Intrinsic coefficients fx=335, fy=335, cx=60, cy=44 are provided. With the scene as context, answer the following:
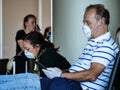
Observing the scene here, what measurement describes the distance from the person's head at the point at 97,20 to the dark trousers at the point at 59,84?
381 mm

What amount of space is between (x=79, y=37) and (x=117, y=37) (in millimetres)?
547

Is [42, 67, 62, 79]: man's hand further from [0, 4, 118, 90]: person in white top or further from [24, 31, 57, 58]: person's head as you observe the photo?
[24, 31, 57, 58]: person's head

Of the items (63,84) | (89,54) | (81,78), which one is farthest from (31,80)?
(89,54)

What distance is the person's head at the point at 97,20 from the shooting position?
2.07 meters

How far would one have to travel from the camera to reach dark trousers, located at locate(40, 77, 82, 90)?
1766 millimetres

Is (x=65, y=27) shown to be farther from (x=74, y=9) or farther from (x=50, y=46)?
(x=50, y=46)

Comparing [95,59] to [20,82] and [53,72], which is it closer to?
[53,72]

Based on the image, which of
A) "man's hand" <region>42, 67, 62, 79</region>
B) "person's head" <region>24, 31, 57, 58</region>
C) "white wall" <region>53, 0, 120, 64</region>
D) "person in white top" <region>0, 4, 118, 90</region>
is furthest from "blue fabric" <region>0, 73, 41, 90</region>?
"white wall" <region>53, 0, 120, 64</region>

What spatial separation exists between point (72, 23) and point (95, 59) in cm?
125

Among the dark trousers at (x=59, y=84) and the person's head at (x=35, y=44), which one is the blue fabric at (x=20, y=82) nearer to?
the dark trousers at (x=59, y=84)

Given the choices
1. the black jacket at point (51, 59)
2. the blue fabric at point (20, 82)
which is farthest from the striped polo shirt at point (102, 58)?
the blue fabric at point (20, 82)

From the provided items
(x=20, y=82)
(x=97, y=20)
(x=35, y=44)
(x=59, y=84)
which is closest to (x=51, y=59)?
(x=35, y=44)

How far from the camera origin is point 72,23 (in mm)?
3139

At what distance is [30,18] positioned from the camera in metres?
4.02
